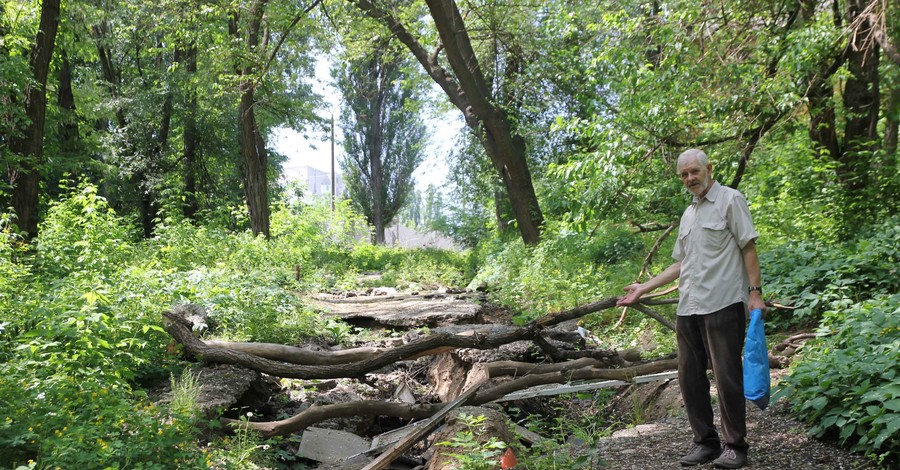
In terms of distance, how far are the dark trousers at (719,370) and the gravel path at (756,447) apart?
202 mm

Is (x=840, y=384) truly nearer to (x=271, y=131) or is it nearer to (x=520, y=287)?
(x=520, y=287)

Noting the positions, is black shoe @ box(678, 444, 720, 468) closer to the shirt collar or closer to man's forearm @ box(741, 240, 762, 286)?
man's forearm @ box(741, 240, 762, 286)

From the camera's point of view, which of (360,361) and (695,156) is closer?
(695,156)

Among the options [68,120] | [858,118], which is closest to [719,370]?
[858,118]

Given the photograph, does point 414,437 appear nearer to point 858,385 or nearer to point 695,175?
point 695,175

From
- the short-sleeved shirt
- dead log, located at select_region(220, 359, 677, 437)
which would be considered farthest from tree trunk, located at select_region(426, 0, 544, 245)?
the short-sleeved shirt

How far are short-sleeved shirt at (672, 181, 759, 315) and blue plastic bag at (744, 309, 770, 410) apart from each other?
18cm

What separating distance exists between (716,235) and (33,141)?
11324 mm

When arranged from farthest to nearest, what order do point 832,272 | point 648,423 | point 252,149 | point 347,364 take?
point 252,149 < point 832,272 < point 347,364 < point 648,423

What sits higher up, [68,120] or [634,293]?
Result: [68,120]

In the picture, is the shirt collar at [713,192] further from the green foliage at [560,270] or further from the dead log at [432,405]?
the green foliage at [560,270]

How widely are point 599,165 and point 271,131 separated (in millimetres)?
24862

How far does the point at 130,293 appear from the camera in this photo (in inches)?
258

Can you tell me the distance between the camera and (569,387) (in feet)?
19.5
